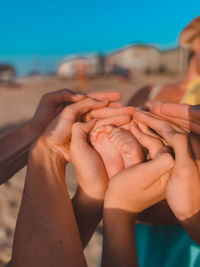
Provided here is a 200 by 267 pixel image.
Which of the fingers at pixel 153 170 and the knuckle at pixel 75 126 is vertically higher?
the knuckle at pixel 75 126

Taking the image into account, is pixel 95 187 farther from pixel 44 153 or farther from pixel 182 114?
pixel 182 114

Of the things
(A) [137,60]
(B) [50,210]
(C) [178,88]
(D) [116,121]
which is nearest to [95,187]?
(B) [50,210]

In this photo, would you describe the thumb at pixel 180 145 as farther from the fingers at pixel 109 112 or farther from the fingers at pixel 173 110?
the fingers at pixel 109 112

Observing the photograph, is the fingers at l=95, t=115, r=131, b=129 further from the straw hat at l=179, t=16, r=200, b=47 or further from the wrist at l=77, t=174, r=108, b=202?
the straw hat at l=179, t=16, r=200, b=47

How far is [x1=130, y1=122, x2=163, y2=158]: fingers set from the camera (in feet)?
2.71

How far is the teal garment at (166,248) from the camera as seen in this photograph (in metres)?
0.91

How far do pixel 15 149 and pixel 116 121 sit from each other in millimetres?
434

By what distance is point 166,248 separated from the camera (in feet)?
3.30

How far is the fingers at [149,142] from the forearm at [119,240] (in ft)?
0.73

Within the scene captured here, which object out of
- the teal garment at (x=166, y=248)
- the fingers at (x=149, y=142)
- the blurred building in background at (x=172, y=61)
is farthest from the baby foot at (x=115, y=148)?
the blurred building in background at (x=172, y=61)

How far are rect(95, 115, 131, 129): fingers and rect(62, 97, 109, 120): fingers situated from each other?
3.1 inches

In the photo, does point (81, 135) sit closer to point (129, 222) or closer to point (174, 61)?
point (129, 222)

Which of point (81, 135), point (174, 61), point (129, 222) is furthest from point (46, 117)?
point (174, 61)

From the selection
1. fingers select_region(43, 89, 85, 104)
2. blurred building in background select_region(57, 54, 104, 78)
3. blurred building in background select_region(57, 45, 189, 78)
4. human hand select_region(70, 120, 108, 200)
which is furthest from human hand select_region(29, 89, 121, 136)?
blurred building in background select_region(57, 54, 104, 78)
